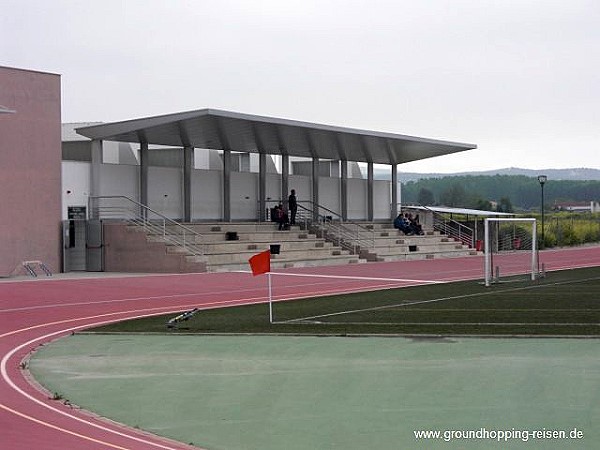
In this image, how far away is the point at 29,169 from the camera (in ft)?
127

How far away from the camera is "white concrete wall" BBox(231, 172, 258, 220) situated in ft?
166

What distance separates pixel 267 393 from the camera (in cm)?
1191

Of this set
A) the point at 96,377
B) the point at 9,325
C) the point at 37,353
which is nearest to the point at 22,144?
the point at 9,325

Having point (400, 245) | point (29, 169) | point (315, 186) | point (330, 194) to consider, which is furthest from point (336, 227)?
point (29, 169)

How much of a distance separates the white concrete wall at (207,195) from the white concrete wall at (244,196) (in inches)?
40.6

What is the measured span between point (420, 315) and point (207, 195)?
29532 millimetres

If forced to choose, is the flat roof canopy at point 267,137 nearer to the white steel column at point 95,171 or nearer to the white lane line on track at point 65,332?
the white steel column at point 95,171

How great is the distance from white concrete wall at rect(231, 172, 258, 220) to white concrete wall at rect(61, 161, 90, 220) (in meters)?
9.79

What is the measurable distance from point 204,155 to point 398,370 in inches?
1578

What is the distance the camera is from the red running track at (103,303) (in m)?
9.91

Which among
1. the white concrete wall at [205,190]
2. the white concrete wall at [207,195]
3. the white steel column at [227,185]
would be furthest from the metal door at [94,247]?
the white steel column at [227,185]

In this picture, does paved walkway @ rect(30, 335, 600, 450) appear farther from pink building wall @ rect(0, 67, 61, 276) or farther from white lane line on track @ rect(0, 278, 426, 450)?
pink building wall @ rect(0, 67, 61, 276)

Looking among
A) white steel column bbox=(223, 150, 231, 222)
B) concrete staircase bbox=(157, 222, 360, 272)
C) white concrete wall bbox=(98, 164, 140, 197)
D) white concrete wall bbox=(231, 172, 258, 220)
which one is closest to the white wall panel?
white concrete wall bbox=(98, 164, 140, 197)

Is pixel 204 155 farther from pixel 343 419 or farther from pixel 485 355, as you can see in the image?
pixel 343 419
